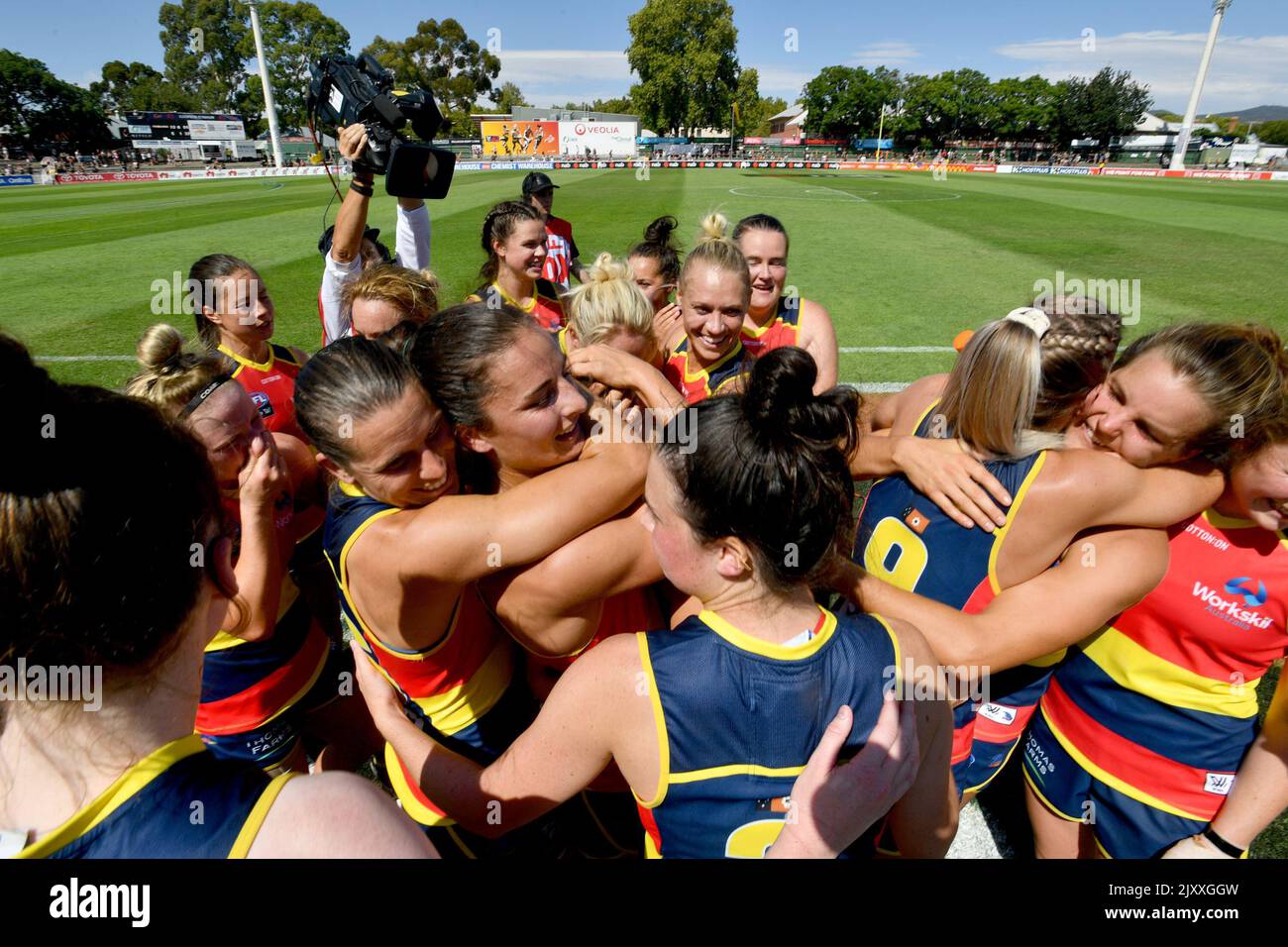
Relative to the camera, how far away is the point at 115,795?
0.96m

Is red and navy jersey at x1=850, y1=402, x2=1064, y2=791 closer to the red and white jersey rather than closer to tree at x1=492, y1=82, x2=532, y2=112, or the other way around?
the red and white jersey

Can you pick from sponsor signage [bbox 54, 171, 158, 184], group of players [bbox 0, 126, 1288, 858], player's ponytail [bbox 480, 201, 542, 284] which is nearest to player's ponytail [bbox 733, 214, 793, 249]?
player's ponytail [bbox 480, 201, 542, 284]

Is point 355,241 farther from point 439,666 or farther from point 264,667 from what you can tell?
point 439,666

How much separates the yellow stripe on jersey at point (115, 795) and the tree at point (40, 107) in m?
76.4

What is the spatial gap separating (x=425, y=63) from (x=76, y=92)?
32.0 m

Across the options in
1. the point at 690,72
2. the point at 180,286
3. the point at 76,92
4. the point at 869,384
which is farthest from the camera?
the point at 690,72

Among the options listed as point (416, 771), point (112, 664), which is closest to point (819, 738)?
point (416, 771)

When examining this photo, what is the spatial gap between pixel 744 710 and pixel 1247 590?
169 centimetres

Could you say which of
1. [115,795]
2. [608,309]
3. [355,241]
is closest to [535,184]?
[355,241]

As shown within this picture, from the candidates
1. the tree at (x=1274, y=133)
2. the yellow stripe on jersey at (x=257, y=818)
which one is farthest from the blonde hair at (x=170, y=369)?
the tree at (x=1274, y=133)

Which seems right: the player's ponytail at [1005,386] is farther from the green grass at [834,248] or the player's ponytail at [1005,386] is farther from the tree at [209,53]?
the tree at [209,53]

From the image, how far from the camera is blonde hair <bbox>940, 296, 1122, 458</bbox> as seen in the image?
1.75 m

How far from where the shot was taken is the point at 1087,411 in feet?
6.46
